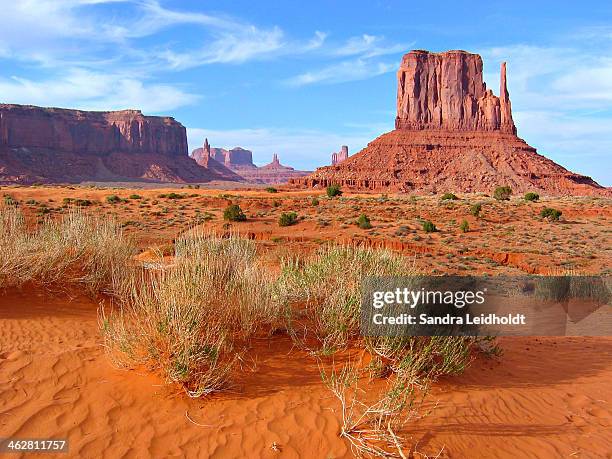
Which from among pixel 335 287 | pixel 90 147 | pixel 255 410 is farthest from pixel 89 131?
pixel 255 410

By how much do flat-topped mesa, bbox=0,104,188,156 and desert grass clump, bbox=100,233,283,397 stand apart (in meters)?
136

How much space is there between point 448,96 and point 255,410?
350 ft

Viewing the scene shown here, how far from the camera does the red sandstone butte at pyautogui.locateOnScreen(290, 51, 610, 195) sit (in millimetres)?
76562

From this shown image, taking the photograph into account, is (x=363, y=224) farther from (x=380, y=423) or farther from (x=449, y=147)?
(x=449, y=147)

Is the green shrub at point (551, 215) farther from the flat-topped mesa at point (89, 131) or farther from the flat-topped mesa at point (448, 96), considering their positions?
the flat-topped mesa at point (89, 131)

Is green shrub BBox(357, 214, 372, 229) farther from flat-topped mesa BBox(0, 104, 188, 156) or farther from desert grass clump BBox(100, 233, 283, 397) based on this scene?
flat-topped mesa BBox(0, 104, 188, 156)

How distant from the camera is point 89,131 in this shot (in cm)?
14050

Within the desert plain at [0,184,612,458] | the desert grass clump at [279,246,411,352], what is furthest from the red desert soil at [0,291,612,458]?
the desert grass clump at [279,246,411,352]

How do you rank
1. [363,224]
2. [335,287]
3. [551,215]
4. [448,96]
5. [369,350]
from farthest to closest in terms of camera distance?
[448,96], [551,215], [363,224], [335,287], [369,350]

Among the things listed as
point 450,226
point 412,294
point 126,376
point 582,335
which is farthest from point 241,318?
point 450,226

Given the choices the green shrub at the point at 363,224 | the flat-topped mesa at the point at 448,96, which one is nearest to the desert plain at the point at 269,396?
the green shrub at the point at 363,224

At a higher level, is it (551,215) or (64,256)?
(64,256)

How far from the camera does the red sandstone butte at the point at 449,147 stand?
76562 millimetres

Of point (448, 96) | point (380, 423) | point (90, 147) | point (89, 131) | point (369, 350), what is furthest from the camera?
Result: point (89, 131)
